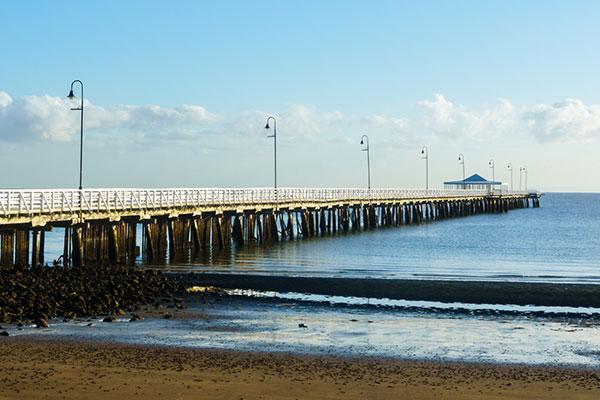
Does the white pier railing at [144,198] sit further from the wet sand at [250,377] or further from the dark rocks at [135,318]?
the wet sand at [250,377]

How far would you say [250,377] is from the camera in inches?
496

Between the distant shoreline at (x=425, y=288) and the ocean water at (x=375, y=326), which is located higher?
the distant shoreline at (x=425, y=288)

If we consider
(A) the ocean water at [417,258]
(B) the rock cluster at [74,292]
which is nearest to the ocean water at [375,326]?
(A) the ocean water at [417,258]

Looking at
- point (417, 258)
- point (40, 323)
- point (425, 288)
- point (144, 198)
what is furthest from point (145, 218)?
point (40, 323)

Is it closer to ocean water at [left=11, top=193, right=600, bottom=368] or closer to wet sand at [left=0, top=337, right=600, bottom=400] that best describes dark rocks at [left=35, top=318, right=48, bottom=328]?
ocean water at [left=11, top=193, right=600, bottom=368]

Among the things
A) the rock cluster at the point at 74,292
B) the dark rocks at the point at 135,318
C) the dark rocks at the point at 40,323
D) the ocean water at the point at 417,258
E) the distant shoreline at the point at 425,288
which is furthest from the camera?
the ocean water at the point at 417,258

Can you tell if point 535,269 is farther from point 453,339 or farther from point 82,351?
point 82,351

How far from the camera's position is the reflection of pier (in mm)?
29125

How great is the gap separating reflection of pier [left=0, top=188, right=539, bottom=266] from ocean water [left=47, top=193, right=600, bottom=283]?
2.09 m

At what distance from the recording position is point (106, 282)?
883 inches

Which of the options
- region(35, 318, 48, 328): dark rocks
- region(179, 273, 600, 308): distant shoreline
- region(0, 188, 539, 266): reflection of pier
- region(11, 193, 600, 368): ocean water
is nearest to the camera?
region(11, 193, 600, 368): ocean water

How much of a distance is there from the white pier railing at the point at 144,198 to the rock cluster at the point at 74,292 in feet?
10.7

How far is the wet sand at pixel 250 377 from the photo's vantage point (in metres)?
11.6

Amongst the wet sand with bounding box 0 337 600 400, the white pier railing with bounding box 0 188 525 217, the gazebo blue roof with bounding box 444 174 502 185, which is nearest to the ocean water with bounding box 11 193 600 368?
the wet sand with bounding box 0 337 600 400
